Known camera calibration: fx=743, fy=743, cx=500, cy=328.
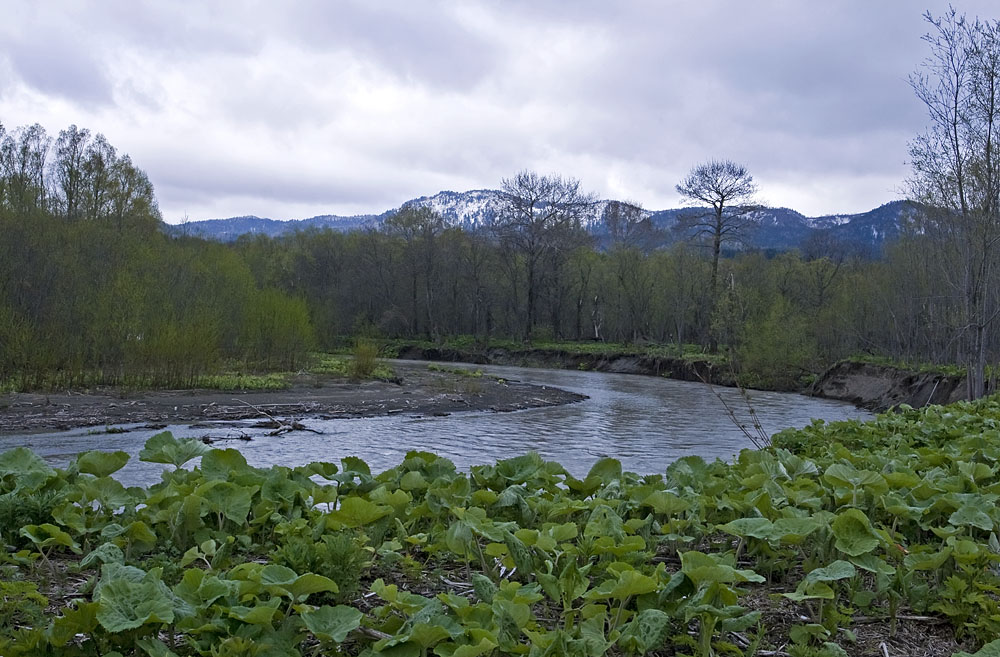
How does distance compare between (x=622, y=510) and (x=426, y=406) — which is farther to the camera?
(x=426, y=406)

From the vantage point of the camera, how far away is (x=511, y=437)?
15.0 m

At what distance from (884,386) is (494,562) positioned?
25.4 meters

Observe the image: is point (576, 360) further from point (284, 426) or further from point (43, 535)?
point (43, 535)

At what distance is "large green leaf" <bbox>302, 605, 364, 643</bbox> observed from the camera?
1786 mm

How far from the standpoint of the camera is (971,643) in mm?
2320

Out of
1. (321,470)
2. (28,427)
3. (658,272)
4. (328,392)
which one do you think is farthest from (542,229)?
(321,470)

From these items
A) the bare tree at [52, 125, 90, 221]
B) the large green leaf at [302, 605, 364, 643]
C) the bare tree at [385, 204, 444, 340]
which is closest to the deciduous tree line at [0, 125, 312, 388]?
the bare tree at [52, 125, 90, 221]

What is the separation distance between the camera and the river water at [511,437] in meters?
11.6

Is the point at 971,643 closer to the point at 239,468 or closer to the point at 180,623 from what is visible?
the point at 180,623

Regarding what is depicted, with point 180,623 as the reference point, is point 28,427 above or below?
below

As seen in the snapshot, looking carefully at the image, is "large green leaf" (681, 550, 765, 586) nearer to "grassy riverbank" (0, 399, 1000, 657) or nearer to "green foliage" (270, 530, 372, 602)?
"grassy riverbank" (0, 399, 1000, 657)

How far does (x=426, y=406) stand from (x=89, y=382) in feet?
30.2

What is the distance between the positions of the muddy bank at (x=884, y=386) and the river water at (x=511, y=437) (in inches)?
56.5

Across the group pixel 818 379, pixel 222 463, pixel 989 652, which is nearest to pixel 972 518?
pixel 989 652
